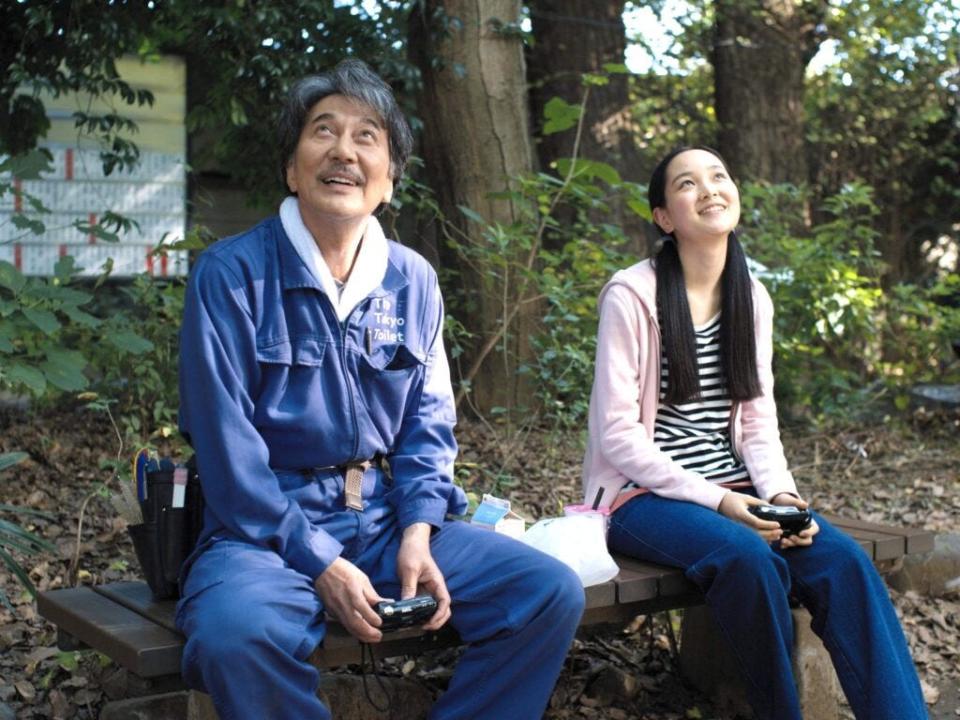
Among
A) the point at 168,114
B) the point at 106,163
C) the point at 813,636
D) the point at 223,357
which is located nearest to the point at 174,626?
the point at 223,357

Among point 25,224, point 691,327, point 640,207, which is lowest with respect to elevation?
point 691,327

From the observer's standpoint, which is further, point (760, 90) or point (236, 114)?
point (760, 90)

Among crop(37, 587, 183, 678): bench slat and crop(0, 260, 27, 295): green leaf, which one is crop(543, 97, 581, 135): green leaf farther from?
crop(37, 587, 183, 678): bench slat

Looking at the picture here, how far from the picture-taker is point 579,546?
134 inches

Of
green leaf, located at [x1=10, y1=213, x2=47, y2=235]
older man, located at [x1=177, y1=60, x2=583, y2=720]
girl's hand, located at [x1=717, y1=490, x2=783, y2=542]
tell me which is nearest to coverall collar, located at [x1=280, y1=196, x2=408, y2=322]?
older man, located at [x1=177, y1=60, x2=583, y2=720]

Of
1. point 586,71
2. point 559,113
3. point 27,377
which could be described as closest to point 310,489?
point 27,377

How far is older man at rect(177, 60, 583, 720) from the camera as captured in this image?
2.81m

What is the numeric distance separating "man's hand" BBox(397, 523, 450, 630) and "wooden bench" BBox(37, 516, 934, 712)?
8 cm

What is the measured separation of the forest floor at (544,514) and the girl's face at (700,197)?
1355mm

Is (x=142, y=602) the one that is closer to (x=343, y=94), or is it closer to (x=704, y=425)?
(x=343, y=94)

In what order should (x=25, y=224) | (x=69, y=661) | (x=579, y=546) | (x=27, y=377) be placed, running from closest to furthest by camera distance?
(x=579, y=546), (x=69, y=661), (x=27, y=377), (x=25, y=224)

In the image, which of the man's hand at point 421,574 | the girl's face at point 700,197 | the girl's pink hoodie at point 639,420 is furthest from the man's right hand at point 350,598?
the girl's face at point 700,197

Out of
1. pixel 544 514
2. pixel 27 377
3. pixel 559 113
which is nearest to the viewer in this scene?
pixel 27 377

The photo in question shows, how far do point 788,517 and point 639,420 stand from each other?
0.55 metres
